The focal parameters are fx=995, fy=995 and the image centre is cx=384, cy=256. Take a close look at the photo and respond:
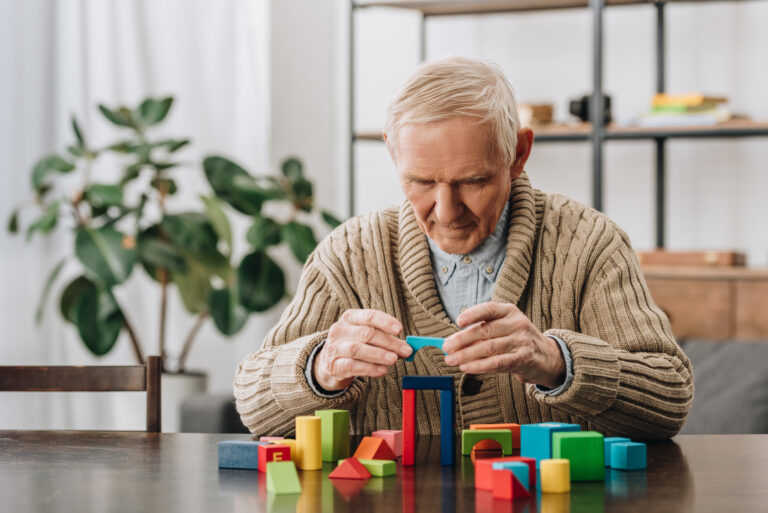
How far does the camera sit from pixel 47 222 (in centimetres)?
309

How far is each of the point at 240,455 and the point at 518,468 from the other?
364mm

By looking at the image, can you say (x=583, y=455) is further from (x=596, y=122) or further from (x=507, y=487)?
(x=596, y=122)

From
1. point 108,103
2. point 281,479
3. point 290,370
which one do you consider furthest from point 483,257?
point 108,103

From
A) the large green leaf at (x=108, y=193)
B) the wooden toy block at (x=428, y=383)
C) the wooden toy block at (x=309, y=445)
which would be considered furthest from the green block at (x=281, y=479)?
the large green leaf at (x=108, y=193)

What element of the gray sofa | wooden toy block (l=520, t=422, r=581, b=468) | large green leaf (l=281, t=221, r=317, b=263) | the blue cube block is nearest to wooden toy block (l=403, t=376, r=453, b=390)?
wooden toy block (l=520, t=422, r=581, b=468)

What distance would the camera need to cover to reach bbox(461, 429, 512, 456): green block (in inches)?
49.9

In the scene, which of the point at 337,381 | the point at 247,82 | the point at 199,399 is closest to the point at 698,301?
the point at 199,399

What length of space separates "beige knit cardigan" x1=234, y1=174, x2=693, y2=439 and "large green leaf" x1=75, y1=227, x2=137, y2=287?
136 cm

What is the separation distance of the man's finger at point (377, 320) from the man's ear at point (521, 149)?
1.54 ft

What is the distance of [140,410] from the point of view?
359 centimetres

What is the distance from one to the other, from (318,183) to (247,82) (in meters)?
0.55

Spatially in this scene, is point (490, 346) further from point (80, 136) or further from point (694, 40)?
point (694, 40)

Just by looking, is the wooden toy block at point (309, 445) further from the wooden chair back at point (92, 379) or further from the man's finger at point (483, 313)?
the wooden chair back at point (92, 379)

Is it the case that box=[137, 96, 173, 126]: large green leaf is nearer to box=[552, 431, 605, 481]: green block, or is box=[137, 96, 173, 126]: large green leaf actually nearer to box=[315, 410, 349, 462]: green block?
box=[315, 410, 349, 462]: green block
